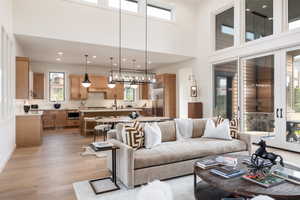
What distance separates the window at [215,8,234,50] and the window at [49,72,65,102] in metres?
7.13

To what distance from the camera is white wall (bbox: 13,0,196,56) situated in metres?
5.01

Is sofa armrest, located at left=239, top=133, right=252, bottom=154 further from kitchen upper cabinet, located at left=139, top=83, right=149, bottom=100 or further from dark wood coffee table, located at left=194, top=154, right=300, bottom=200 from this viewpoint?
kitchen upper cabinet, located at left=139, top=83, right=149, bottom=100

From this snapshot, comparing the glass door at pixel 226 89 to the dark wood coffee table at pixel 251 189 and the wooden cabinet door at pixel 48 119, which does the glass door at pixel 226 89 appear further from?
the wooden cabinet door at pixel 48 119

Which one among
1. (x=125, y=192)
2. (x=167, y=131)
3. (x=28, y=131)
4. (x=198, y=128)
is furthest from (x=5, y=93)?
(x=198, y=128)

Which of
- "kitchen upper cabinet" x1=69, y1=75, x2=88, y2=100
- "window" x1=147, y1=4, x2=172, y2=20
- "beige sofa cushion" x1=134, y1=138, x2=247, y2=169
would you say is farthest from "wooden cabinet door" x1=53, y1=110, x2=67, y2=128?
"beige sofa cushion" x1=134, y1=138, x2=247, y2=169

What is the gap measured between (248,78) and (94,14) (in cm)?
492

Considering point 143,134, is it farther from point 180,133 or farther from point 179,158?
point 180,133

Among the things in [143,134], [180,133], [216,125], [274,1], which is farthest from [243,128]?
[143,134]

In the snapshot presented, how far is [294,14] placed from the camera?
4633 mm

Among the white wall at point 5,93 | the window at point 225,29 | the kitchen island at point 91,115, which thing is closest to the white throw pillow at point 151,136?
the white wall at point 5,93

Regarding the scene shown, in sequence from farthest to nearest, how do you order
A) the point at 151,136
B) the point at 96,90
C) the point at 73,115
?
the point at 96,90
the point at 73,115
the point at 151,136

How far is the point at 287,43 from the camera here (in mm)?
4629

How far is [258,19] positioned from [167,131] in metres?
4.27

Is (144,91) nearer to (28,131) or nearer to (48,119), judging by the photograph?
(48,119)
